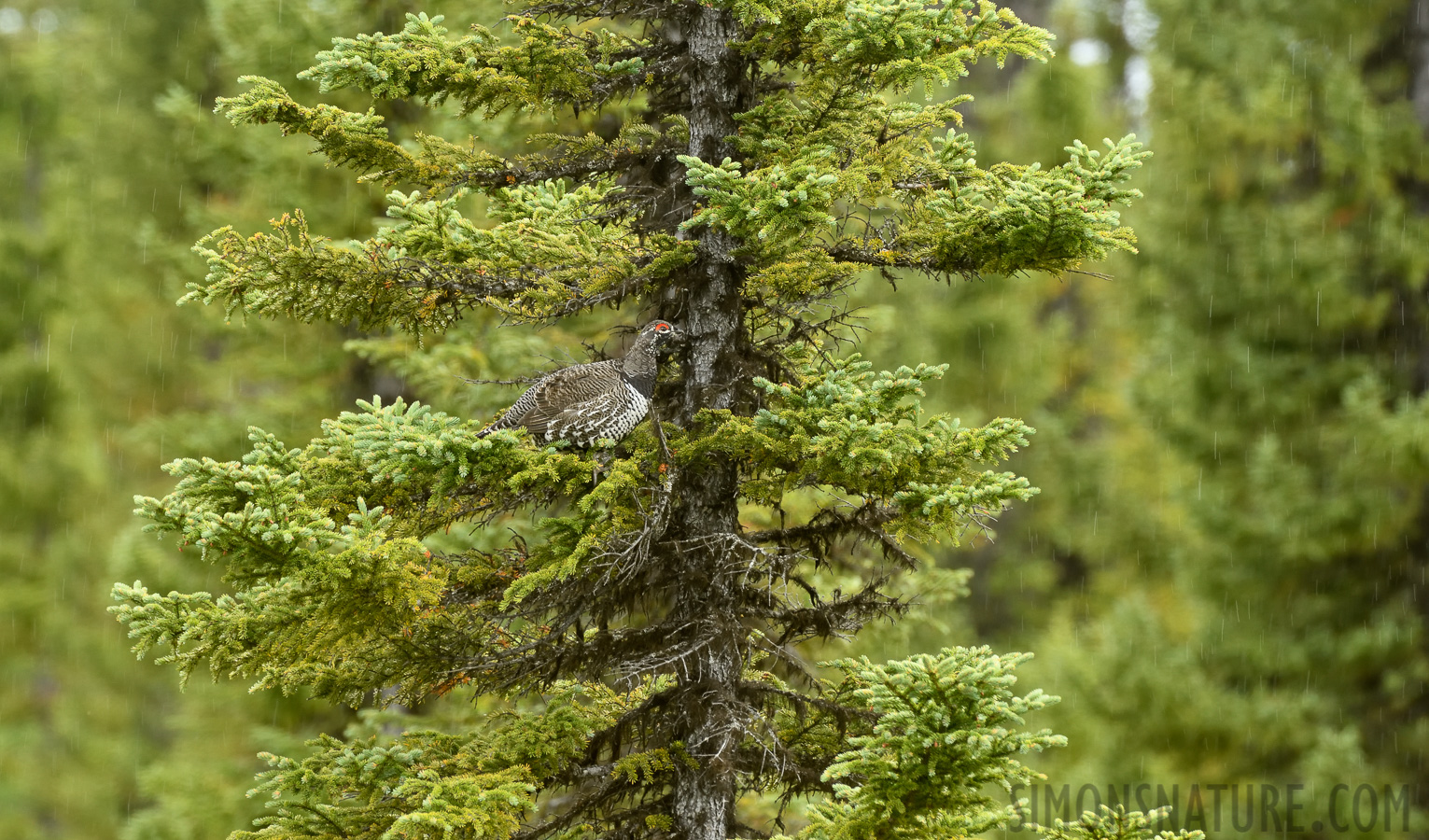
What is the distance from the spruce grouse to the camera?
16.0ft

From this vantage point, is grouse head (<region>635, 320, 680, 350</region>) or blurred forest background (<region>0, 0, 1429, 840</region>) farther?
blurred forest background (<region>0, 0, 1429, 840</region>)

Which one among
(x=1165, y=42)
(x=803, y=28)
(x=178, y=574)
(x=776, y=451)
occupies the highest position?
(x=1165, y=42)

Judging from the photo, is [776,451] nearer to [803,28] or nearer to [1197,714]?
[803,28]

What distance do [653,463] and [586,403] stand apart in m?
0.40

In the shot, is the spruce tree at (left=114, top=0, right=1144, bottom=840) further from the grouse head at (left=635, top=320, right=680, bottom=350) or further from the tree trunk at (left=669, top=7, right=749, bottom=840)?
the grouse head at (left=635, top=320, right=680, bottom=350)

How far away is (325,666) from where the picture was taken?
493 centimetres

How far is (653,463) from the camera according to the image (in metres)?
4.90

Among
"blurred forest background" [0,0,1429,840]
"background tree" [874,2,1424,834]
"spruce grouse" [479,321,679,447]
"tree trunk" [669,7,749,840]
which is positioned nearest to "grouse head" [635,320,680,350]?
"spruce grouse" [479,321,679,447]

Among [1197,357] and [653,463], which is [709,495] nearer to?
[653,463]

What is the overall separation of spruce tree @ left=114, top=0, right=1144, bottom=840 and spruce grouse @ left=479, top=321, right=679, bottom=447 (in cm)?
14

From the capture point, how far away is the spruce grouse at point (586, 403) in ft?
16.0

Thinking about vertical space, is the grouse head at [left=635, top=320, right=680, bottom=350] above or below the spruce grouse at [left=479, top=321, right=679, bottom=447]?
above

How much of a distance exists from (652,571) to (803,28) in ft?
8.24

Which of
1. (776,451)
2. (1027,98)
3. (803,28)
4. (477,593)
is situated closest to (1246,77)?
(1027,98)
